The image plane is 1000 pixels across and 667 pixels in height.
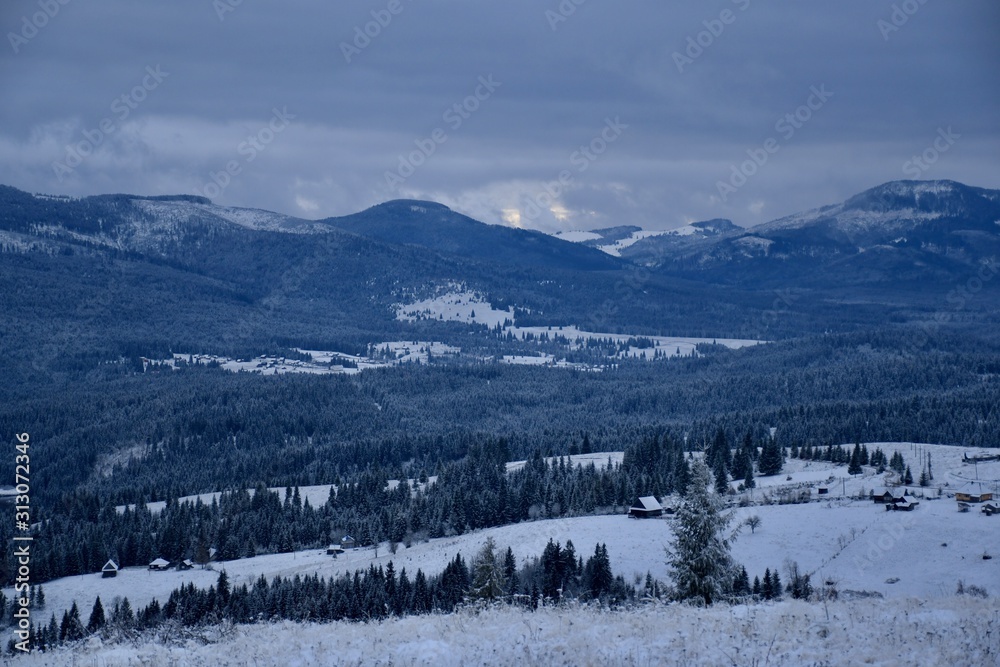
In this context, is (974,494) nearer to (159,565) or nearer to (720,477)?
(720,477)

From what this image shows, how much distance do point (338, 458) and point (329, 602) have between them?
101941 mm

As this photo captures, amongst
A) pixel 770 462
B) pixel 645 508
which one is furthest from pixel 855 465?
pixel 645 508

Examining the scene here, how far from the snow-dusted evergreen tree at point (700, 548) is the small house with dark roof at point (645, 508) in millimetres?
51018

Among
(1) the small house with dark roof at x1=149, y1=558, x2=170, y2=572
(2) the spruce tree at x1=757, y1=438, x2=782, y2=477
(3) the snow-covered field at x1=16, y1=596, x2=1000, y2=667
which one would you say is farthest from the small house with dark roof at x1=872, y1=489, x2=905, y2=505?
(1) the small house with dark roof at x1=149, y1=558, x2=170, y2=572

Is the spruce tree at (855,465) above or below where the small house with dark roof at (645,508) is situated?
above

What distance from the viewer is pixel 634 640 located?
27.2 m

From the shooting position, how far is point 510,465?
14362 centimetres

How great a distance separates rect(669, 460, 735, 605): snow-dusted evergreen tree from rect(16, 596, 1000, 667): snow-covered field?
460 inches

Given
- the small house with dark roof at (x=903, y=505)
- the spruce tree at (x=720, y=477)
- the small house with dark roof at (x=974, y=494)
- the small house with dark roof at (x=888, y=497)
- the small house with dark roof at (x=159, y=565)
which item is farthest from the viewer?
the spruce tree at (x=720, y=477)

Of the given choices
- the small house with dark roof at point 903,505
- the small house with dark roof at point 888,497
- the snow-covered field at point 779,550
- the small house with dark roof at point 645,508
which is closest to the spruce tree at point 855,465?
the snow-covered field at point 779,550

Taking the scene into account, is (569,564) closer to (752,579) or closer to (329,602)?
(752,579)

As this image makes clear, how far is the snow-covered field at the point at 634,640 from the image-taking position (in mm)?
25922

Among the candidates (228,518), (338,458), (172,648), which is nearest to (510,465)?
(338,458)

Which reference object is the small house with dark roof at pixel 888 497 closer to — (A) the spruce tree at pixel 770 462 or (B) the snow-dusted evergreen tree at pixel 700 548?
(A) the spruce tree at pixel 770 462
